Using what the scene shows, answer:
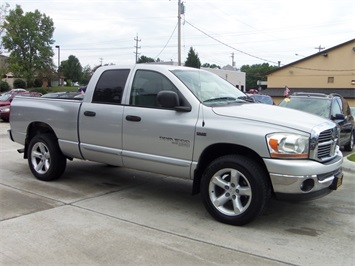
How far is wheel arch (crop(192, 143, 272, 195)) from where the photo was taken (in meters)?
4.54

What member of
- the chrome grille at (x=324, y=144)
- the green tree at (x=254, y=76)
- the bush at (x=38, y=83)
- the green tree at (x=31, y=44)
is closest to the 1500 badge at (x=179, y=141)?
the chrome grille at (x=324, y=144)

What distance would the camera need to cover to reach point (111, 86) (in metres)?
5.82

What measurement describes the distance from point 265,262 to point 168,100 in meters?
2.25

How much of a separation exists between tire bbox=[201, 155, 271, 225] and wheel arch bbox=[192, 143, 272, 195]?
0.10 meters

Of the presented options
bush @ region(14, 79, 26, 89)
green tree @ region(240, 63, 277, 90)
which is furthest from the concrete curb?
green tree @ region(240, 63, 277, 90)

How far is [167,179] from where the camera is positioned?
696 cm

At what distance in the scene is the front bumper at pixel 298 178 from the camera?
4172mm

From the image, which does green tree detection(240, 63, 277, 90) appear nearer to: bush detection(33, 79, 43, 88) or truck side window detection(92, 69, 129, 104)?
bush detection(33, 79, 43, 88)

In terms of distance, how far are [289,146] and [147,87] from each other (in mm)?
2216

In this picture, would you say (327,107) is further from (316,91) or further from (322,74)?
(322,74)

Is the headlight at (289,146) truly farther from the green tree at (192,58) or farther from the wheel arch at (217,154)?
the green tree at (192,58)

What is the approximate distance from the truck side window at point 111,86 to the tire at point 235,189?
6.25 feet

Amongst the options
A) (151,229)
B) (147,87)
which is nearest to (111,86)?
(147,87)

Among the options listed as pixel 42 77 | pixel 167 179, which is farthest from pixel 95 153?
pixel 42 77
